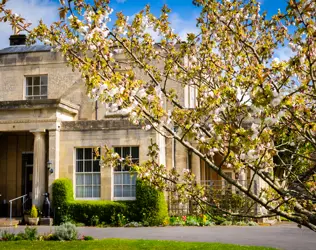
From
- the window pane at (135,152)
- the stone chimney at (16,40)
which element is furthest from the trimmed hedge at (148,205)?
the stone chimney at (16,40)

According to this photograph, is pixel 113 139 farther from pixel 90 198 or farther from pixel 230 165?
pixel 230 165

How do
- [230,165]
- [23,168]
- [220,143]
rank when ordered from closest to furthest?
[220,143]
[230,165]
[23,168]

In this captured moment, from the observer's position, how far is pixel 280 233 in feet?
51.3

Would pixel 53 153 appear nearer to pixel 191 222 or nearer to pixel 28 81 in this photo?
pixel 191 222

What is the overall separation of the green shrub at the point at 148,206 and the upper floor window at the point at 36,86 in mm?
9168

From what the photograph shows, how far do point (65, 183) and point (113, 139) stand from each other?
8.57 feet

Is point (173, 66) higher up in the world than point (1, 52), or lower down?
lower down

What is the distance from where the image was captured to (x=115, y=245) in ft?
41.6

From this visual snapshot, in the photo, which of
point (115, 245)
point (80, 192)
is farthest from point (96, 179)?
point (115, 245)

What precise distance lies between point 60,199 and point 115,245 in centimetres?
759

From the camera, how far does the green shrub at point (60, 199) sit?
64.7 ft

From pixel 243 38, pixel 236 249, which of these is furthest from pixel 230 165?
pixel 236 249

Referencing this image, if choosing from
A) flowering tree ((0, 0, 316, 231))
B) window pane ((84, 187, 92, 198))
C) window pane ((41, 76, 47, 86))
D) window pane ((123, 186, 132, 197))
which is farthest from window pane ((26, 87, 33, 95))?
flowering tree ((0, 0, 316, 231))

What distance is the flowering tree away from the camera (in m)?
4.31
